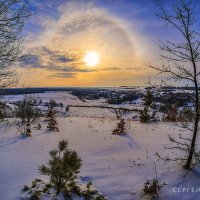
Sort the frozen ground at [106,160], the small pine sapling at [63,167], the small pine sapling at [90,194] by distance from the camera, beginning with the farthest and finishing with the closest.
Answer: the frozen ground at [106,160] < the small pine sapling at [90,194] < the small pine sapling at [63,167]

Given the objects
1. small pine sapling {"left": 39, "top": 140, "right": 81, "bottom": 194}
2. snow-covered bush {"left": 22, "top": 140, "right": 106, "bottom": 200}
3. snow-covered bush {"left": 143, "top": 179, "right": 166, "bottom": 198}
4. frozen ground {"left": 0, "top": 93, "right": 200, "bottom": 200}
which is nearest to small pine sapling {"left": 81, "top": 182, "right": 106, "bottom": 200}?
snow-covered bush {"left": 22, "top": 140, "right": 106, "bottom": 200}

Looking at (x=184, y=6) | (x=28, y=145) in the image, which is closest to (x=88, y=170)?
(x=28, y=145)

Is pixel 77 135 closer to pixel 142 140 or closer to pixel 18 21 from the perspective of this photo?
pixel 142 140

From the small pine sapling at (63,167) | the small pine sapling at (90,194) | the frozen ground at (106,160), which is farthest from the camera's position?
the frozen ground at (106,160)

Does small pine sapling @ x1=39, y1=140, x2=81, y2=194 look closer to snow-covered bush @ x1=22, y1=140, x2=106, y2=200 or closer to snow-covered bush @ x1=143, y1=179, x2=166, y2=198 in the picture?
snow-covered bush @ x1=22, y1=140, x2=106, y2=200

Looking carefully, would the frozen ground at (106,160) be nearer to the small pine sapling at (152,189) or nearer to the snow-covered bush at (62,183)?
the small pine sapling at (152,189)

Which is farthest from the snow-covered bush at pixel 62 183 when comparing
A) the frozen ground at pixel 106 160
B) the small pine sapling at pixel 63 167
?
the frozen ground at pixel 106 160

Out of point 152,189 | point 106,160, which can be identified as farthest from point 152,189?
point 106,160

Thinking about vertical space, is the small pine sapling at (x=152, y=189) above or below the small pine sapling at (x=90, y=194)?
above

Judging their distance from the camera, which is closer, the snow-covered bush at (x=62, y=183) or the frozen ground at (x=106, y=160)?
the snow-covered bush at (x=62, y=183)

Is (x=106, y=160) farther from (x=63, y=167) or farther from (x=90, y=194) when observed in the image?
(x=63, y=167)
